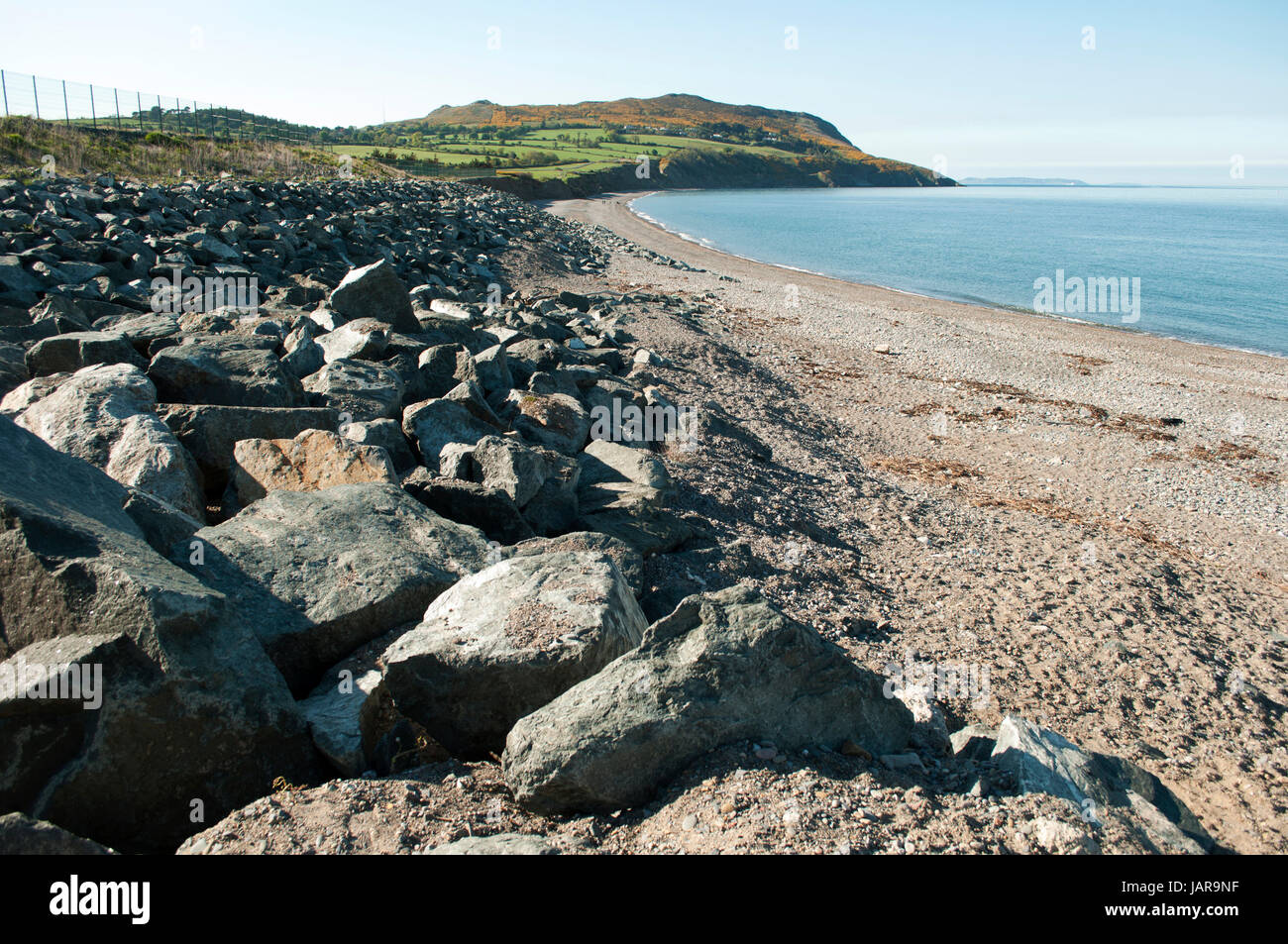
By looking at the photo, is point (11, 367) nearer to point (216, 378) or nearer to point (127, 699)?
point (216, 378)

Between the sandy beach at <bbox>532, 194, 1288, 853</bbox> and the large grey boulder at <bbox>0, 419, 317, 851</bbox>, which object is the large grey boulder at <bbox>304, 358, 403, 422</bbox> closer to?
the sandy beach at <bbox>532, 194, 1288, 853</bbox>

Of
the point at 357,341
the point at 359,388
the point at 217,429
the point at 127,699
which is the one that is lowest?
the point at 127,699

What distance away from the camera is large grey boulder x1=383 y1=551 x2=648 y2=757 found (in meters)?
3.66

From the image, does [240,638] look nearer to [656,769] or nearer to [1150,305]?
[656,769]

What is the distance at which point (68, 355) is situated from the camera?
21.1ft

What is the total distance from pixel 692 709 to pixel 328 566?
2.29m

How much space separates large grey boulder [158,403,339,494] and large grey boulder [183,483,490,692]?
110cm

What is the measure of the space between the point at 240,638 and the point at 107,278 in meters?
9.49

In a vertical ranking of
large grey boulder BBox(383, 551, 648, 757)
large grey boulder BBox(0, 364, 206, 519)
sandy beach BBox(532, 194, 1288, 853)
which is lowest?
sandy beach BBox(532, 194, 1288, 853)

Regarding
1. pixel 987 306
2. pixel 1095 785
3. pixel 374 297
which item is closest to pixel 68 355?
pixel 374 297

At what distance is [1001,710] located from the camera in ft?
19.0

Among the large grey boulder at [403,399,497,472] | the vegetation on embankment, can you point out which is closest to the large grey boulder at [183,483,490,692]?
the large grey boulder at [403,399,497,472]
